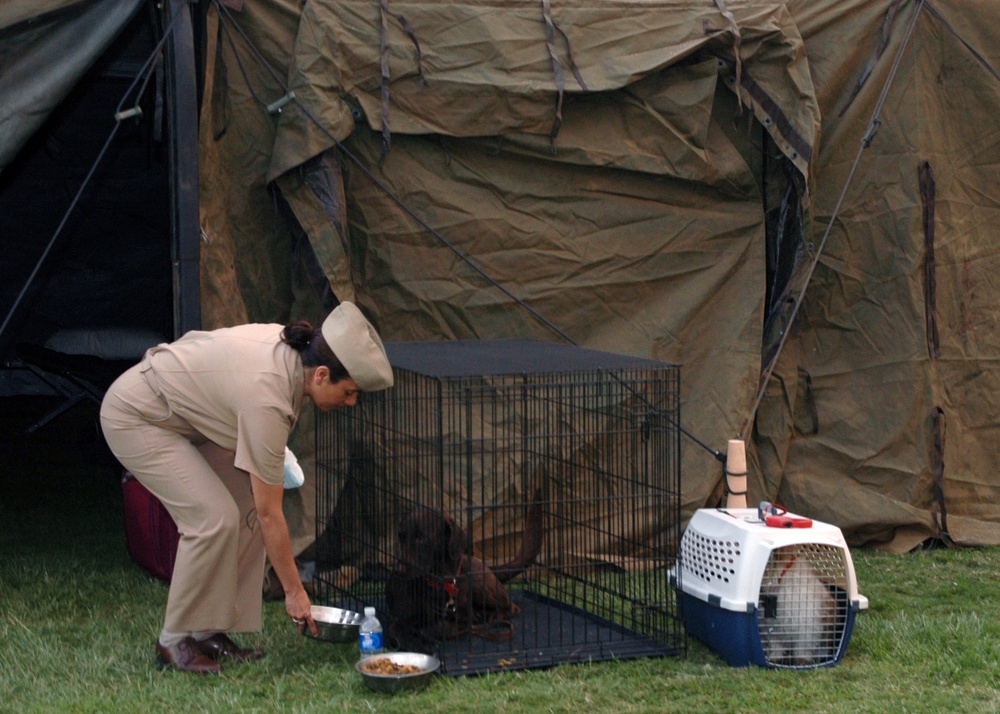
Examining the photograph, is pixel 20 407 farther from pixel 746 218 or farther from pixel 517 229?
pixel 746 218

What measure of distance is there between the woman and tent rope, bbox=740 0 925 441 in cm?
229

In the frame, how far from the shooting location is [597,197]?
17.0 feet

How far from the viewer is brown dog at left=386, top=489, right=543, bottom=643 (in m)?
3.83

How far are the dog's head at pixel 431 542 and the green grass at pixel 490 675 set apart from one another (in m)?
0.38

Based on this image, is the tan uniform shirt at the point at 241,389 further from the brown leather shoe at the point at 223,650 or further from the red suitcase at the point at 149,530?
the red suitcase at the point at 149,530

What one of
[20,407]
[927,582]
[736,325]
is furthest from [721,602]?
[20,407]

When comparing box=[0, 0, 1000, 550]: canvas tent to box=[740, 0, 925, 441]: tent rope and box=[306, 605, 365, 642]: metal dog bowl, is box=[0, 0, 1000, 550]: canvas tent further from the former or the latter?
box=[306, 605, 365, 642]: metal dog bowl

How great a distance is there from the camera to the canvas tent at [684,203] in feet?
15.7

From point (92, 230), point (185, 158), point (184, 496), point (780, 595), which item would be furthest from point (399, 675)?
point (92, 230)

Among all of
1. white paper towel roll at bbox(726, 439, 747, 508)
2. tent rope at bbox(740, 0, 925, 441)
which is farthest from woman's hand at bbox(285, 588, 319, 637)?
tent rope at bbox(740, 0, 925, 441)

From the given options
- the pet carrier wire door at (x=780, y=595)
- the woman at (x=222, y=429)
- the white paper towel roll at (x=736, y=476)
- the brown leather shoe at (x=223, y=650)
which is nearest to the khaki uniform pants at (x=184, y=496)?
the woman at (x=222, y=429)

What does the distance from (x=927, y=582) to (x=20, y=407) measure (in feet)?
23.4

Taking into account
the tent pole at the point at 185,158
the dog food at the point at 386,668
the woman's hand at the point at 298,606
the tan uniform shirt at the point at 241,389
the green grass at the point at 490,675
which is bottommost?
the green grass at the point at 490,675

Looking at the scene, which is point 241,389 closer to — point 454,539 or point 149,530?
point 454,539
